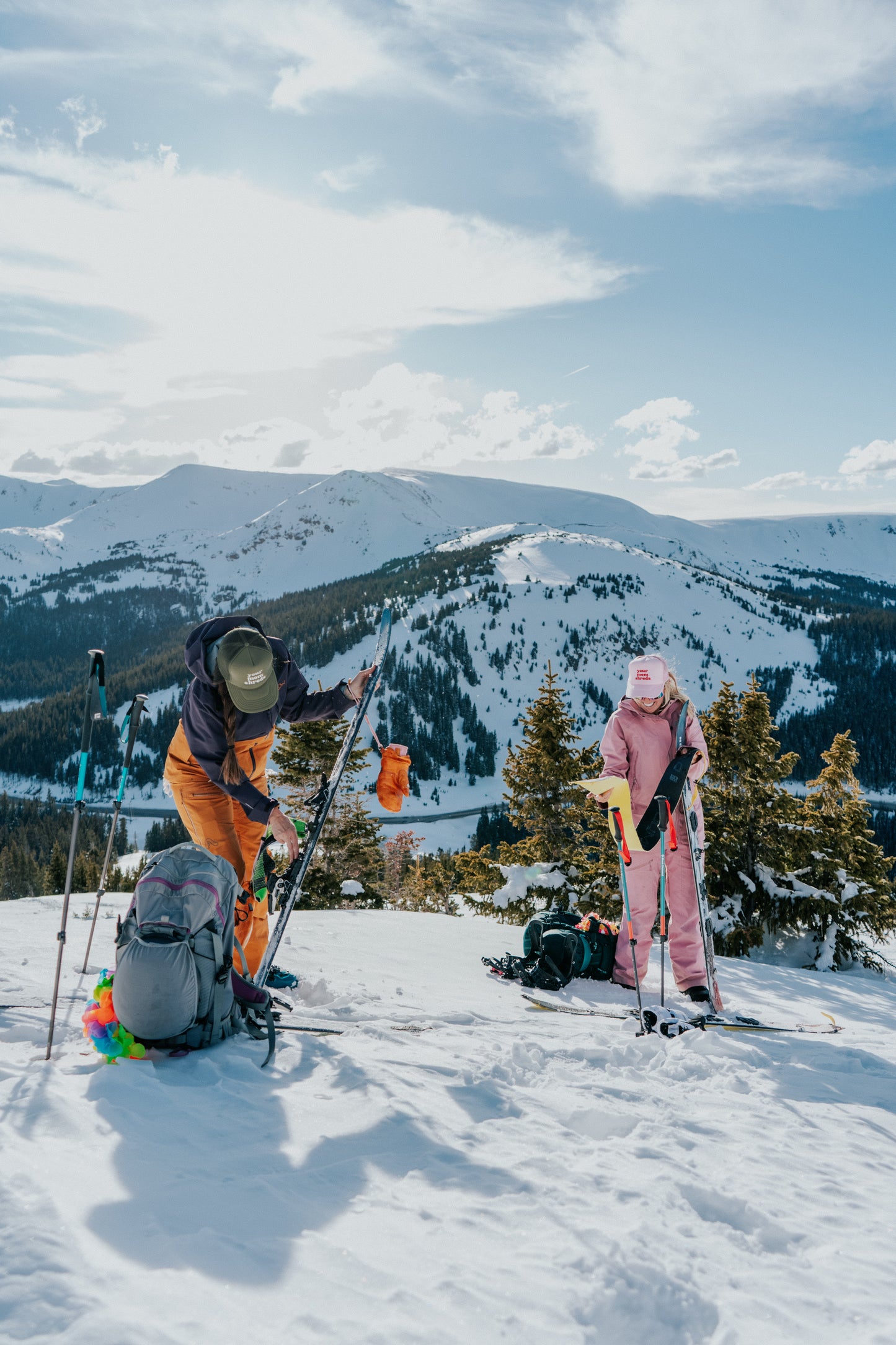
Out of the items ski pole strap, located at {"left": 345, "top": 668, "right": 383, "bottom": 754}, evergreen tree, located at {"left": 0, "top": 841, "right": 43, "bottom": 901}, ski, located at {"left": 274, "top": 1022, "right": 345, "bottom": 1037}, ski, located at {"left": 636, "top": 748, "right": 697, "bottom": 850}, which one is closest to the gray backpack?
ski, located at {"left": 274, "top": 1022, "right": 345, "bottom": 1037}

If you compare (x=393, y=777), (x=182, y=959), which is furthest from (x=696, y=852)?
(x=182, y=959)

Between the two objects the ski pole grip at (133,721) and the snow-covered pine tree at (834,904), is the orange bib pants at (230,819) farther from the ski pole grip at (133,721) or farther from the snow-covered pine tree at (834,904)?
the snow-covered pine tree at (834,904)

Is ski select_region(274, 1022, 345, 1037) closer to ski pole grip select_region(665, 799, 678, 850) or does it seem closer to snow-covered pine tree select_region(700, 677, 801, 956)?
ski pole grip select_region(665, 799, 678, 850)

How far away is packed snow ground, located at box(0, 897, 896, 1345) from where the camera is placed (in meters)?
2.10

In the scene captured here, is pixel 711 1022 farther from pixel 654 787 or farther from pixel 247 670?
pixel 247 670

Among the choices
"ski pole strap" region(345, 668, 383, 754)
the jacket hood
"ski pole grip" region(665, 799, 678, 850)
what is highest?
the jacket hood

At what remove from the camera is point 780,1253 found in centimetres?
260

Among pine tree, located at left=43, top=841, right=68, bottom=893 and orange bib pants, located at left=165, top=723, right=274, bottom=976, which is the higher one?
orange bib pants, located at left=165, top=723, right=274, bottom=976

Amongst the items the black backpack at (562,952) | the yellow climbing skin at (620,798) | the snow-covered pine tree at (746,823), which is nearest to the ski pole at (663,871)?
the yellow climbing skin at (620,798)

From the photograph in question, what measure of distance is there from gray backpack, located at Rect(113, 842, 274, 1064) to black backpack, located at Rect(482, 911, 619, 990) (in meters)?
3.36

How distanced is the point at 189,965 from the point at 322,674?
532ft

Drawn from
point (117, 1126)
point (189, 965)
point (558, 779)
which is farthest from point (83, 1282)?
point (558, 779)

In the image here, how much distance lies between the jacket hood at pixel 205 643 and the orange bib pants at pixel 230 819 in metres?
0.54

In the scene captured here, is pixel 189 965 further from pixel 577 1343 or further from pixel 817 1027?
pixel 817 1027
